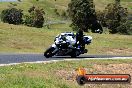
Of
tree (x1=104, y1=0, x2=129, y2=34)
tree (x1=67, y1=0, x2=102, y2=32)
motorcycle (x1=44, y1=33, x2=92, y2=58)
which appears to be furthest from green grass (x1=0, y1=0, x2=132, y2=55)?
tree (x1=104, y1=0, x2=129, y2=34)

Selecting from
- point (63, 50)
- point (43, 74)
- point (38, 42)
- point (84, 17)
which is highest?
point (43, 74)

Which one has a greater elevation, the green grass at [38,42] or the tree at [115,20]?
the green grass at [38,42]

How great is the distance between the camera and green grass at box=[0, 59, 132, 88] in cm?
1875

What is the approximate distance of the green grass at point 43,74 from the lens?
18.8 m

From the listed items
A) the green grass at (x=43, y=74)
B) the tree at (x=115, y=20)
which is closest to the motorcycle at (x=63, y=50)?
the green grass at (x=43, y=74)

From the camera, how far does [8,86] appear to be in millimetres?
17625

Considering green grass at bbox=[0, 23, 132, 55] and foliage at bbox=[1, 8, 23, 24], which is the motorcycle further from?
foliage at bbox=[1, 8, 23, 24]

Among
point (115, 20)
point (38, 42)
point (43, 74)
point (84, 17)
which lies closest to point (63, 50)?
point (43, 74)

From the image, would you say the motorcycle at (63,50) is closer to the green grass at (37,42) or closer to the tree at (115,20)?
the green grass at (37,42)

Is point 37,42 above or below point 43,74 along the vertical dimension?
below

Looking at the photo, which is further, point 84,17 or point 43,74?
point 84,17

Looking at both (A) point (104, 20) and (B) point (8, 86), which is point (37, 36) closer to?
(B) point (8, 86)

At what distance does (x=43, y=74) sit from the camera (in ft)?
73.9

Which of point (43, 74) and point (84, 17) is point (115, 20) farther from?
point (43, 74)
